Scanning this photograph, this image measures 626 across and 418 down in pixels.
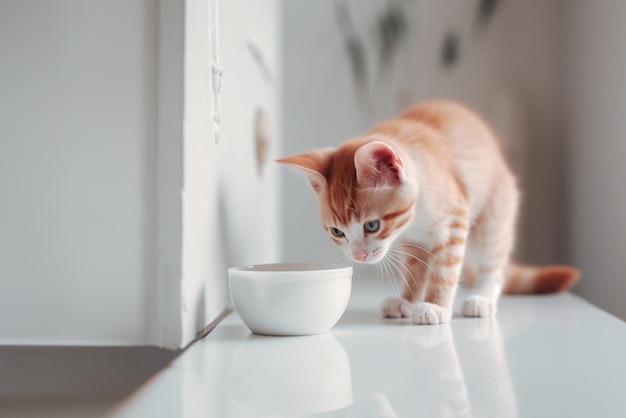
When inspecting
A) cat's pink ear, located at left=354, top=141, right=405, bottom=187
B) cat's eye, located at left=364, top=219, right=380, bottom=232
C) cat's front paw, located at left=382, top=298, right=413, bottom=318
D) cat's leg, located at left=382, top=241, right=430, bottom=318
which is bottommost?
cat's front paw, located at left=382, top=298, right=413, bottom=318

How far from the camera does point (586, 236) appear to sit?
6.42 ft

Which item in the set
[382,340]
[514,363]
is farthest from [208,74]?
[514,363]

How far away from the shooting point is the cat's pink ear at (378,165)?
3.59 feet

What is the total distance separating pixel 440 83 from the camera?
7.11 ft

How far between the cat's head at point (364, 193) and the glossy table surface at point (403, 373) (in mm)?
175

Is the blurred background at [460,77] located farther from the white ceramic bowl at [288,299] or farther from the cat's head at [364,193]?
the white ceramic bowl at [288,299]

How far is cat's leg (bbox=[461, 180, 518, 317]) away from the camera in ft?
4.76

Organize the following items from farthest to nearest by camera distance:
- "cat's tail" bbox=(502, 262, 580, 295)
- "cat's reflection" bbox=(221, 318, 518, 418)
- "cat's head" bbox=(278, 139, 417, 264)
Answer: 1. "cat's tail" bbox=(502, 262, 580, 295)
2. "cat's head" bbox=(278, 139, 417, 264)
3. "cat's reflection" bbox=(221, 318, 518, 418)

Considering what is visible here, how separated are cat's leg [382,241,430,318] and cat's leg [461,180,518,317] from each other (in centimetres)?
14

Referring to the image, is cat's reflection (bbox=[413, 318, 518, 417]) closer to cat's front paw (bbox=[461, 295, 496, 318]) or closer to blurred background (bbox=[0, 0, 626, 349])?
cat's front paw (bbox=[461, 295, 496, 318])

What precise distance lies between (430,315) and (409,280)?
230 millimetres

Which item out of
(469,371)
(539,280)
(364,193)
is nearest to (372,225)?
(364,193)

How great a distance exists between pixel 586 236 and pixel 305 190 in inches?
38.5

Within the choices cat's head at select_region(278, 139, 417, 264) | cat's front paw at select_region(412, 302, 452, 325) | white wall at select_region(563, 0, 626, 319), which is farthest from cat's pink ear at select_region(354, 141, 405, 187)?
white wall at select_region(563, 0, 626, 319)
